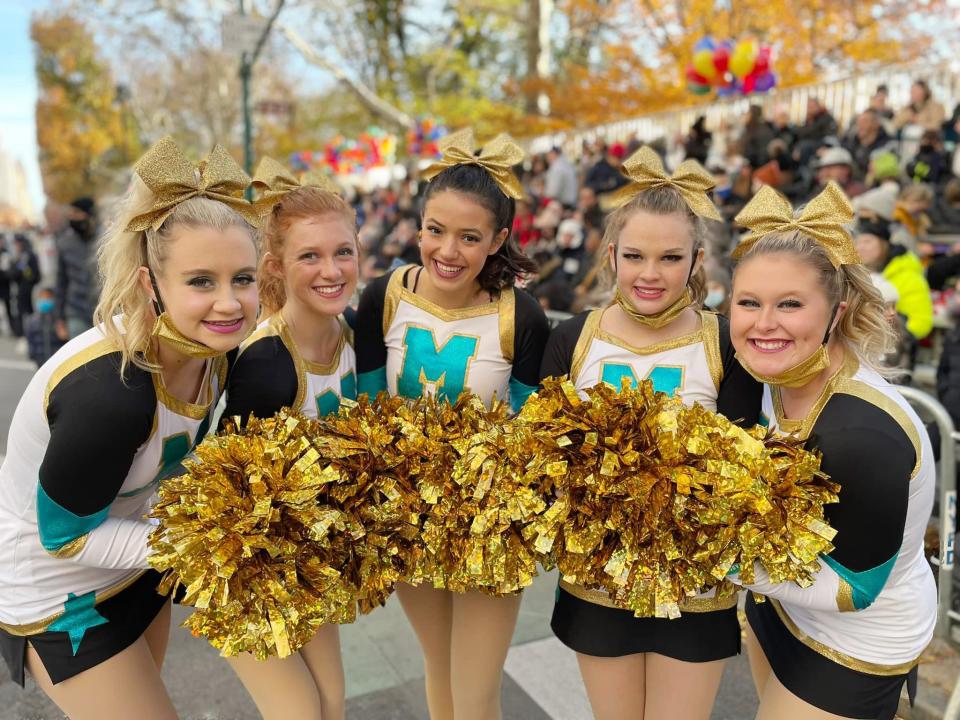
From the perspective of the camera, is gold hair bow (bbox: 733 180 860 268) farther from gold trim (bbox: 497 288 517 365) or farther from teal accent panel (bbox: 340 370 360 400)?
teal accent panel (bbox: 340 370 360 400)

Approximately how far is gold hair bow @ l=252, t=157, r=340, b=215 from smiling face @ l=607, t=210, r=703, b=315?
92cm

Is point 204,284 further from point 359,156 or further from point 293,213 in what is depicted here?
point 359,156

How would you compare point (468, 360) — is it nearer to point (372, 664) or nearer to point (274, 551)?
point (274, 551)

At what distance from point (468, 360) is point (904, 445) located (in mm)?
1165

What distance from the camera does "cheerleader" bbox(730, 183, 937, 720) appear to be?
168 centimetres

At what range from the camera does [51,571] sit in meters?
1.84

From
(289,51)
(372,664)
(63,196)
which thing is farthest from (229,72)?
(372,664)

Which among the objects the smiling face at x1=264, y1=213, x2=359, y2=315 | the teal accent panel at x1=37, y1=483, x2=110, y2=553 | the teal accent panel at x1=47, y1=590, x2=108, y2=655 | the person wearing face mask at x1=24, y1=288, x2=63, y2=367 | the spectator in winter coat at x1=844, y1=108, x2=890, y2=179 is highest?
the spectator in winter coat at x1=844, y1=108, x2=890, y2=179

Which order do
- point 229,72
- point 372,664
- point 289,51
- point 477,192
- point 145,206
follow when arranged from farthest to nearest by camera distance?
point 229,72 → point 289,51 → point 372,664 → point 477,192 → point 145,206

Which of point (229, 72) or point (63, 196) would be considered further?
point (63, 196)

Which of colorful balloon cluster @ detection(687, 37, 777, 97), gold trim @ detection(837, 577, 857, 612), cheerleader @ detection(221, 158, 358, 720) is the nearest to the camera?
gold trim @ detection(837, 577, 857, 612)

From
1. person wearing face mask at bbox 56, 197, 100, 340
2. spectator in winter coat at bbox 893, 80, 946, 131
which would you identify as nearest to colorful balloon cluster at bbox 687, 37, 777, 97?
spectator in winter coat at bbox 893, 80, 946, 131

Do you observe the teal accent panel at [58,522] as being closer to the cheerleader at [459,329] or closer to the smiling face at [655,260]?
the cheerleader at [459,329]

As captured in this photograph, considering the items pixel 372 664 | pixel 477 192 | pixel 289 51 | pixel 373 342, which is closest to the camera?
pixel 477 192
